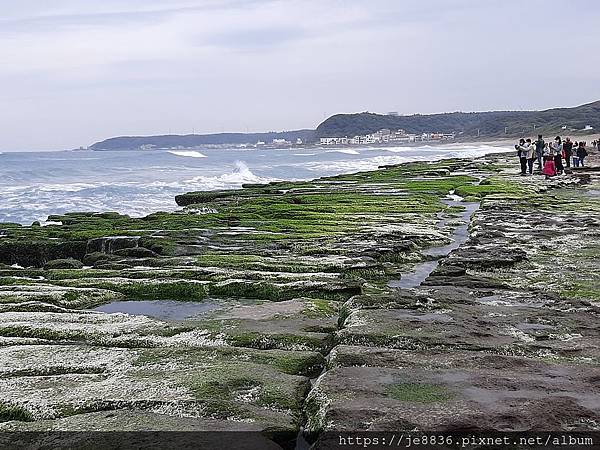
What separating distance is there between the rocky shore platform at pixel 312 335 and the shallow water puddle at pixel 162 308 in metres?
0.06

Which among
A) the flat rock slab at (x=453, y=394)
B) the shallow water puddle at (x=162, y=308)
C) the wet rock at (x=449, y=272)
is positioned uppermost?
the flat rock slab at (x=453, y=394)

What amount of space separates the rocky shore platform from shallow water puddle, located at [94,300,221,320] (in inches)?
2.2

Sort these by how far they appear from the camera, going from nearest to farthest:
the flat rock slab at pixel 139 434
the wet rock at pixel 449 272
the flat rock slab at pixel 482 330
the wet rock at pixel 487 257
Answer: the flat rock slab at pixel 139 434 → the flat rock slab at pixel 482 330 → the wet rock at pixel 449 272 → the wet rock at pixel 487 257

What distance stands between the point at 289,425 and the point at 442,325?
347 centimetres

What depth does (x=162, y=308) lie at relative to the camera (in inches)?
442

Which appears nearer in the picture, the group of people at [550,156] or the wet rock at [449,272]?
the wet rock at [449,272]

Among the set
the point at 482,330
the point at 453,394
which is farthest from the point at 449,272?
the point at 453,394

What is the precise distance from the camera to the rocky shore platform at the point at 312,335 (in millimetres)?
5914

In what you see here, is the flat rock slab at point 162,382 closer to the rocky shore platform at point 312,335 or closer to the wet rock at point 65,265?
the rocky shore platform at point 312,335

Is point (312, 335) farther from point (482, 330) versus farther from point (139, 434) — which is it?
point (139, 434)

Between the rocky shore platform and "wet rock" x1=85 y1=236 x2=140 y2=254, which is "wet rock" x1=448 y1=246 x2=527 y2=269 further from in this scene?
"wet rock" x1=85 y1=236 x2=140 y2=254

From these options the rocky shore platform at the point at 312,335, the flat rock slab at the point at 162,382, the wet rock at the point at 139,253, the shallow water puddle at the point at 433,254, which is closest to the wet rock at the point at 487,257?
the rocky shore platform at the point at 312,335

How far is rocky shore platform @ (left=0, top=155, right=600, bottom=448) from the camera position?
5.91 m

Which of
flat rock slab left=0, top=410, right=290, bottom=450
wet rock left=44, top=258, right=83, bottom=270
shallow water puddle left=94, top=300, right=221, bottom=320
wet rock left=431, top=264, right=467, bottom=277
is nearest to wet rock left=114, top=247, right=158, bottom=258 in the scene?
wet rock left=44, top=258, right=83, bottom=270
